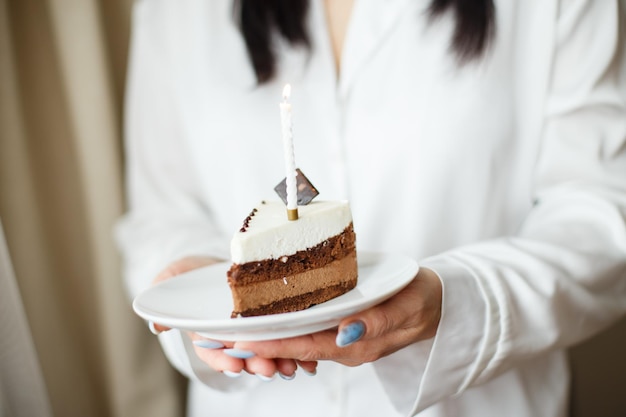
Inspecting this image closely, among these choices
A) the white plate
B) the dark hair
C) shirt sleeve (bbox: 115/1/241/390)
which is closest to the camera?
the white plate

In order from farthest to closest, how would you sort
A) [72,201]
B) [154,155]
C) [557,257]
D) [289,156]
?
[72,201], [154,155], [557,257], [289,156]

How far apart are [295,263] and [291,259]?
1cm

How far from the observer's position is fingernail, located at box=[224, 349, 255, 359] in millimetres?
798

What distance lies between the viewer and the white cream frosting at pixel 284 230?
35.3 inches

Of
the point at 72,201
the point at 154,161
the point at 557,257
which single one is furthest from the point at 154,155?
the point at 557,257

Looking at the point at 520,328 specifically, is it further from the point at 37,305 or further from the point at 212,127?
the point at 37,305

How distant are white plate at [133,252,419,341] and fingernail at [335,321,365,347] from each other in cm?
2

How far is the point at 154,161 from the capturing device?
4.99 feet

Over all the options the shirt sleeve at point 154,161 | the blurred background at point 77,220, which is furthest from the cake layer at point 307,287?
the blurred background at point 77,220

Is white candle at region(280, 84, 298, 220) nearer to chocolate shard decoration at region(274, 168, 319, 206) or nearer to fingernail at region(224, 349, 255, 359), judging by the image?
chocolate shard decoration at region(274, 168, 319, 206)

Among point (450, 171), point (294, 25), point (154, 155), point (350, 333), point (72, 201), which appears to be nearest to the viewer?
point (350, 333)

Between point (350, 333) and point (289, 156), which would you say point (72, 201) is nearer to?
point (289, 156)

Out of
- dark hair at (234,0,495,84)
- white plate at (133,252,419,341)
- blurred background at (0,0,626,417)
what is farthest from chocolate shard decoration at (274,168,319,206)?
blurred background at (0,0,626,417)

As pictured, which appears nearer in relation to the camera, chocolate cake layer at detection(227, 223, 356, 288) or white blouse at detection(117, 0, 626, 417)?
chocolate cake layer at detection(227, 223, 356, 288)
